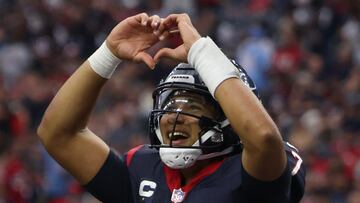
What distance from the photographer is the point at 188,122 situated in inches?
143

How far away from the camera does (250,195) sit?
3.50m

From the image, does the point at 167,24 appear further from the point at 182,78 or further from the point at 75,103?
the point at 75,103

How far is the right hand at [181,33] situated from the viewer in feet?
11.6

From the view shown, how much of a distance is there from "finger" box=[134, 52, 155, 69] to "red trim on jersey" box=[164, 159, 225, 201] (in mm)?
405

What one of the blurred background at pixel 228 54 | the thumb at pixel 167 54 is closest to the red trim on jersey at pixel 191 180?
the thumb at pixel 167 54

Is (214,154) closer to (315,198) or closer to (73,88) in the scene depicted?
(73,88)

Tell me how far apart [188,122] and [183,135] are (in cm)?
4

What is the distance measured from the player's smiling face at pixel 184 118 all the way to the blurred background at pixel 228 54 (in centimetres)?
A: 326

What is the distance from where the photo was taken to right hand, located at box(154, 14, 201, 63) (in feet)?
11.6

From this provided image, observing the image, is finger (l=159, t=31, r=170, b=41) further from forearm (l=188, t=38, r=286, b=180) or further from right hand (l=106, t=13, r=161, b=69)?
forearm (l=188, t=38, r=286, b=180)

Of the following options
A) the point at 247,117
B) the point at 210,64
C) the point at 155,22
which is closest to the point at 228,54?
the point at 155,22

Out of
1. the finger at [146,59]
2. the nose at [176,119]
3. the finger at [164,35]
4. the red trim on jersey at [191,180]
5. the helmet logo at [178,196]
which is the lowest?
the helmet logo at [178,196]

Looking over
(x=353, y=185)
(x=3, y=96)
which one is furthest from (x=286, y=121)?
(x=3, y=96)

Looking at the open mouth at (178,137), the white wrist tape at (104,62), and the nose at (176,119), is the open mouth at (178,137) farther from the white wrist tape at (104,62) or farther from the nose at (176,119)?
the white wrist tape at (104,62)
